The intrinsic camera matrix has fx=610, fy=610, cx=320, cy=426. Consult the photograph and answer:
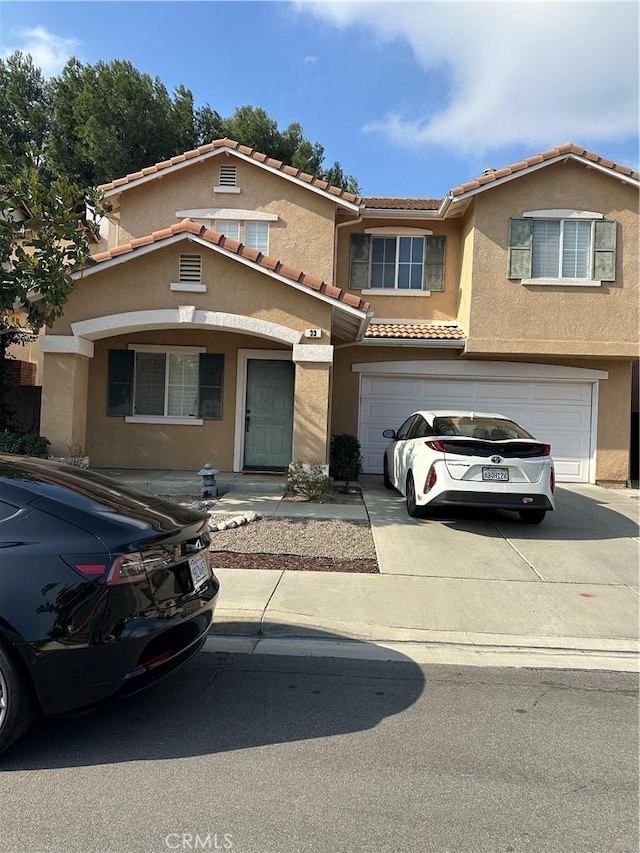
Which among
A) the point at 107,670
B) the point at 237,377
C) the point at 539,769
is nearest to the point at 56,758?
the point at 107,670

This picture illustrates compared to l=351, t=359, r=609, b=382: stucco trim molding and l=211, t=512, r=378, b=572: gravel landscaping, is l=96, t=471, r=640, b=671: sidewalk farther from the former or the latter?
l=351, t=359, r=609, b=382: stucco trim molding

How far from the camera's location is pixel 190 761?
3.15 m

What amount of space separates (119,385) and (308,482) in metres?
4.74

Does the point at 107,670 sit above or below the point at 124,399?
below

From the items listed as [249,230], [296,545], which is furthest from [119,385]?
[296,545]

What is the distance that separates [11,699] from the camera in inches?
117

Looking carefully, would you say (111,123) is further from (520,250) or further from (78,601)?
(78,601)

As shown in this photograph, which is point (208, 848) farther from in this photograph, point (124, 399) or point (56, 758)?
point (124, 399)

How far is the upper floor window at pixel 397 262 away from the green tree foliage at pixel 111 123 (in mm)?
7919

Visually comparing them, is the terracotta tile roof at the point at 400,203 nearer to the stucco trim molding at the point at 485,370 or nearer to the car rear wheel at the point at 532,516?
the stucco trim molding at the point at 485,370

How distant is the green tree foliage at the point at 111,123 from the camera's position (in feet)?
64.9

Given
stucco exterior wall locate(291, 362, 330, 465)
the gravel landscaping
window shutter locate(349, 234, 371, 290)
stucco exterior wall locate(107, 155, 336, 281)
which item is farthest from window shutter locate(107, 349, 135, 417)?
window shutter locate(349, 234, 371, 290)

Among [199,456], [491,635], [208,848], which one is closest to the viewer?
[208,848]

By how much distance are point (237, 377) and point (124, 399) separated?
2.27 meters
